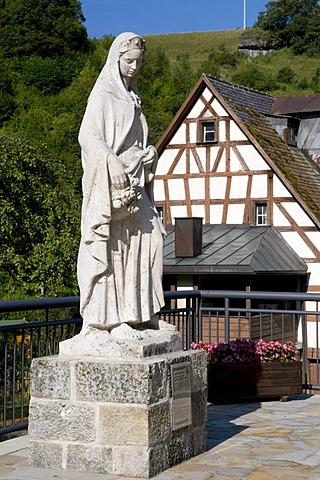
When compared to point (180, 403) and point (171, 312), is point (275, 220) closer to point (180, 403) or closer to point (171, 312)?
point (171, 312)

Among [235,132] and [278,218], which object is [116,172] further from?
[235,132]

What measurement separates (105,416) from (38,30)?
76100 mm

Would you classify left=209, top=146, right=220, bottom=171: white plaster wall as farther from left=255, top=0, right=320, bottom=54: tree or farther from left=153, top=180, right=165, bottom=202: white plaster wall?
left=255, top=0, right=320, bottom=54: tree

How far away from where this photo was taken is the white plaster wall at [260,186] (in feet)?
86.8

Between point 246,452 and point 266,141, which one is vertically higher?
point 266,141

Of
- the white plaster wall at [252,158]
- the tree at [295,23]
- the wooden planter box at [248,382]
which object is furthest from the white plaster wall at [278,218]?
the tree at [295,23]

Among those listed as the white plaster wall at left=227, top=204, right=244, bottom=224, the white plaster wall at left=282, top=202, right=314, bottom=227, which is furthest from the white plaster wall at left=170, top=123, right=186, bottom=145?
the white plaster wall at left=282, top=202, right=314, bottom=227

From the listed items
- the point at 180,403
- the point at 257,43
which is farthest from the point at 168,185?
the point at 257,43

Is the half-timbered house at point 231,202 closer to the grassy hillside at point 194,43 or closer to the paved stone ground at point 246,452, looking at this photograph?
the paved stone ground at point 246,452

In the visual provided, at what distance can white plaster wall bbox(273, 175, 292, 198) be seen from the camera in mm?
26219

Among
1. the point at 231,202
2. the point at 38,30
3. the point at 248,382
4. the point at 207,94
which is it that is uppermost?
the point at 38,30

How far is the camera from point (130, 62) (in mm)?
5867

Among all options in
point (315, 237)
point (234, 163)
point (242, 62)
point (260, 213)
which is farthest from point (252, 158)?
point (242, 62)

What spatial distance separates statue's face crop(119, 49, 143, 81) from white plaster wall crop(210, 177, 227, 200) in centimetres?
2119
